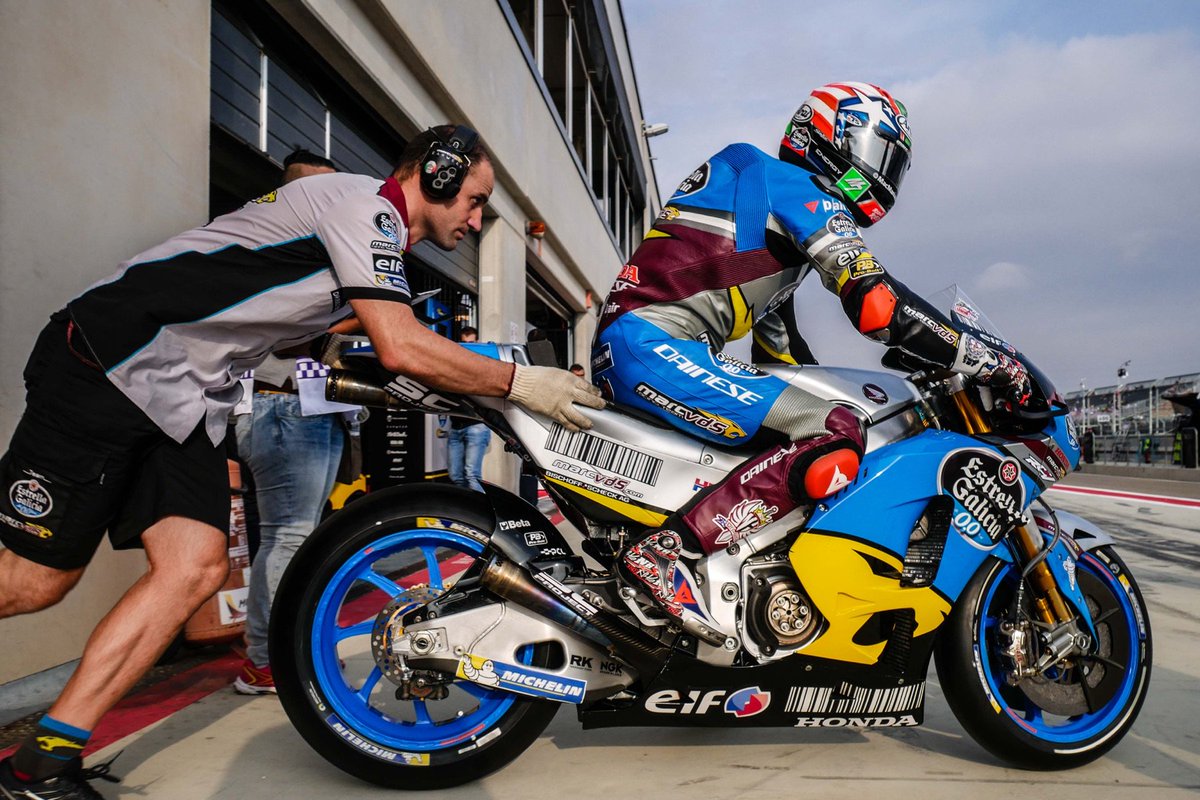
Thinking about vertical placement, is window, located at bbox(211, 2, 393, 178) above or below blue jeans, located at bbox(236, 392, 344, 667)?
above

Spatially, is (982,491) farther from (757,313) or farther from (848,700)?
(757,313)

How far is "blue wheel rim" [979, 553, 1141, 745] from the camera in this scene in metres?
2.28

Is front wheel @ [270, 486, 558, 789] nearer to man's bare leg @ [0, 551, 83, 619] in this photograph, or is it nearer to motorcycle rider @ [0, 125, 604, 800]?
motorcycle rider @ [0, 125, 604, 800]

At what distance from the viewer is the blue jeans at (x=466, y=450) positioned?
7.02 meters

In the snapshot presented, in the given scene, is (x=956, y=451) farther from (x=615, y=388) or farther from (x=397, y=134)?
(x=397, y=134)

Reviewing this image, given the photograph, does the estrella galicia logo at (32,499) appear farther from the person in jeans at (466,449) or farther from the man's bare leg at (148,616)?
the person in jeans at (466,449)

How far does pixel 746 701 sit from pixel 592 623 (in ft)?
1.51

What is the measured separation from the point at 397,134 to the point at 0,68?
15.4ft

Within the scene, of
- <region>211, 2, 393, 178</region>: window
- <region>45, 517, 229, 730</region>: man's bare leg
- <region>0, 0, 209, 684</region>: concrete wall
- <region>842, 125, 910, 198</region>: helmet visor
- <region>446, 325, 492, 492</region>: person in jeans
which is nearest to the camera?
<region>45, 517, 229, 730</region>: man's bare leg

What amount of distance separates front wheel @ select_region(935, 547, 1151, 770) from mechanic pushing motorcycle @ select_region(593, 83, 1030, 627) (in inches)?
22.7

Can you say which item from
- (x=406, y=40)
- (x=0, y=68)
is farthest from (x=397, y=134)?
(x=0, y=68)

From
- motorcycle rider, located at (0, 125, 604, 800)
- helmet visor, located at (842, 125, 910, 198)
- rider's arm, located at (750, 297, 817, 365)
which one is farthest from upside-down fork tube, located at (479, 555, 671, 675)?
helmet visor, located at (842, 125, 910, 198)

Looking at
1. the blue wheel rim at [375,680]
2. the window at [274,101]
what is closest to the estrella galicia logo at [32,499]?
the blue wheel rim at [375,680]

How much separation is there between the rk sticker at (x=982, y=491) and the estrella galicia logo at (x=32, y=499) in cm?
226
